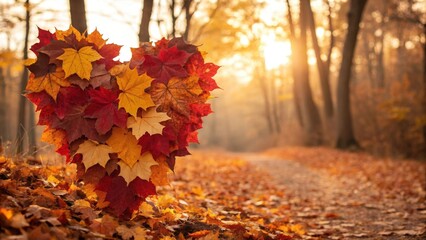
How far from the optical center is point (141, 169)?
2.93m

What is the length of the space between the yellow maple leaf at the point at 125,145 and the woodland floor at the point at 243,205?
43 cm

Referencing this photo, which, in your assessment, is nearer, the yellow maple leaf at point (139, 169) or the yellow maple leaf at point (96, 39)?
the yellow maple leaf at point (139, 169)

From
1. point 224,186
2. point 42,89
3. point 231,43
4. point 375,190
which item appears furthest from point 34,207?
point 231,43

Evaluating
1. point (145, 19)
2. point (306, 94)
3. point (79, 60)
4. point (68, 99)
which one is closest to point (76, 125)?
point (68, 99)

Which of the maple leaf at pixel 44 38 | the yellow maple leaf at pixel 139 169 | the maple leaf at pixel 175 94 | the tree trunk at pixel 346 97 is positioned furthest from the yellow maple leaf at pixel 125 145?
the tree trunk at pixel 346 97

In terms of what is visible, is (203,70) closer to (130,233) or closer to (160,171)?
(160,171)

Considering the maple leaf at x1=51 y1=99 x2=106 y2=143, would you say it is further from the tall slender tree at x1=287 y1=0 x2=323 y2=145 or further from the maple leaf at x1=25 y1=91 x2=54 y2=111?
the tall slender tree at x1=287 y1=0 x2=323 y2=145

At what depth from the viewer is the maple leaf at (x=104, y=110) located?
9.37 feet

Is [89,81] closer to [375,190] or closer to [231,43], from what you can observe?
A: [375,190]

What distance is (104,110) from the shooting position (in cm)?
289

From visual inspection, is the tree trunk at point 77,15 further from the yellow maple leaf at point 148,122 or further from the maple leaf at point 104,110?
the yellow maple leaf at point 148,122

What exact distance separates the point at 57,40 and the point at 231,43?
17.4 meters

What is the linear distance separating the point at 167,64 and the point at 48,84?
85 cm

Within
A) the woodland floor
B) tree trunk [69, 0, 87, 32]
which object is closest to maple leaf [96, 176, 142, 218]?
the woodland floor
